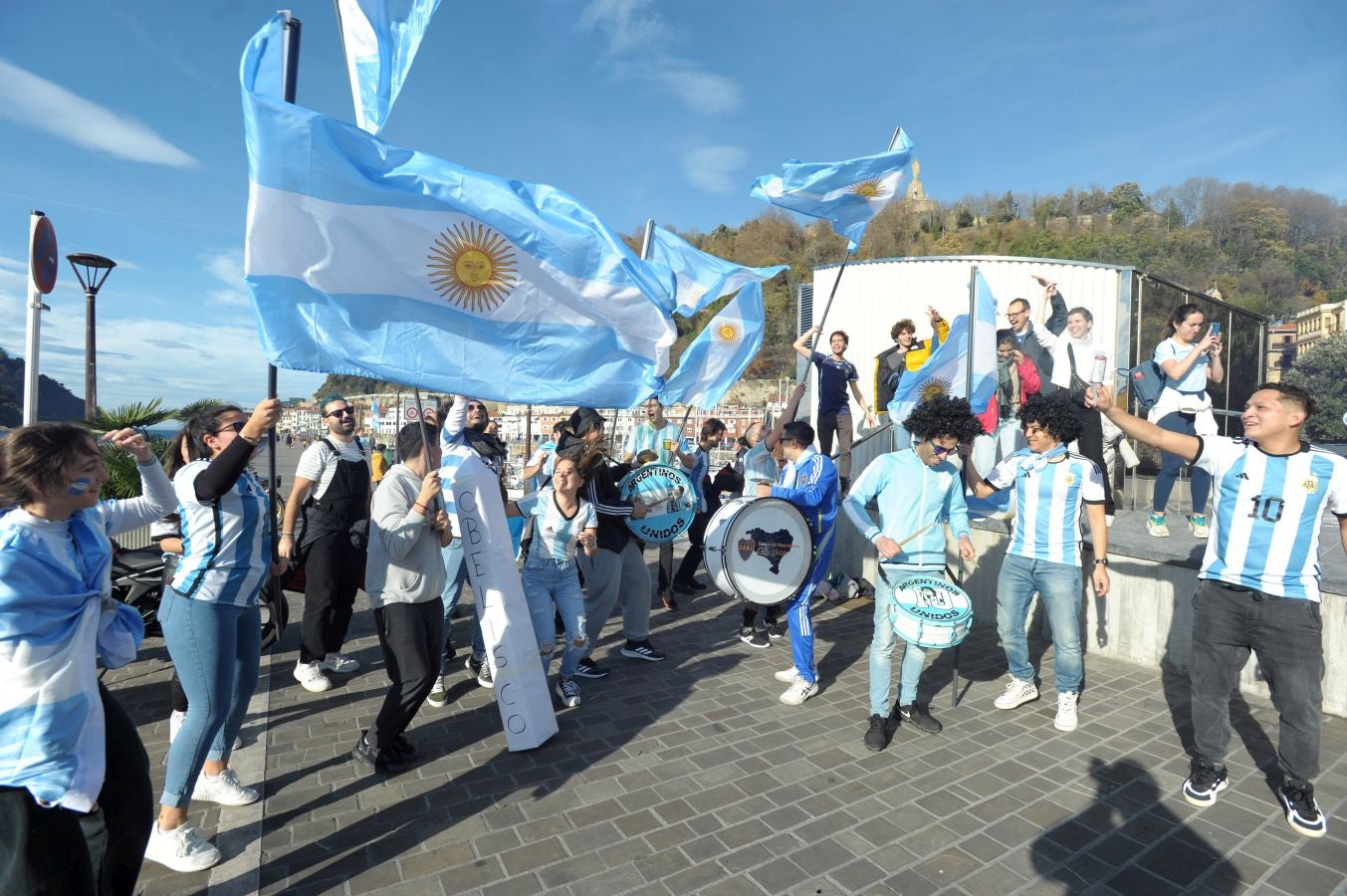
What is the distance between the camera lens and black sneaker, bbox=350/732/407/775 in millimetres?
3965

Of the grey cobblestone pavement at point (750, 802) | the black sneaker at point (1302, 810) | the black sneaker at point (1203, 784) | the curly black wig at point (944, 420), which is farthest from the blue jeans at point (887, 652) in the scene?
the black sneaker at point (1302, 810)

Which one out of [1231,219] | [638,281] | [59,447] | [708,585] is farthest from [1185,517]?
[1231,219]

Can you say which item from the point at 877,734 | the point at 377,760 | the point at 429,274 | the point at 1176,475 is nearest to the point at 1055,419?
the point at 877,734

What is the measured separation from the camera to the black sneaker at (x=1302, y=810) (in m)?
3.38

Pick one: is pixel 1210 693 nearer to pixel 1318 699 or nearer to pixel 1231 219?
pixel 1318 699

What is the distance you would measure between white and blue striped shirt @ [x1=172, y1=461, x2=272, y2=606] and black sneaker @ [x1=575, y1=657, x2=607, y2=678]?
8.96 ft

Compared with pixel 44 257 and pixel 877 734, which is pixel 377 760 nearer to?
pixel 877 734

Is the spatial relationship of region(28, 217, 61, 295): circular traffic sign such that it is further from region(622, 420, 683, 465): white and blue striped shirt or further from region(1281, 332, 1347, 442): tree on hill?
region(1281, 332, 1347, 442): tree on hill

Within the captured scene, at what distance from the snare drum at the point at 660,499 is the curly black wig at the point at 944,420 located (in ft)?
7.03

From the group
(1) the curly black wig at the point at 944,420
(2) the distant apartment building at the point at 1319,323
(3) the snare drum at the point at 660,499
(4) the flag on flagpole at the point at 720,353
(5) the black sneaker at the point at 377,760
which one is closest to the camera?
(5) the black sneaker at the point at 377,760

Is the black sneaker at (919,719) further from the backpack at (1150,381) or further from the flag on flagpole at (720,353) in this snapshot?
the backpack at (1150,381)

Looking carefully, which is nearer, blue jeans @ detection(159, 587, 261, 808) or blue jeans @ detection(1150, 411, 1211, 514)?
blue jeans @ detection(159, 587, 261, 808)

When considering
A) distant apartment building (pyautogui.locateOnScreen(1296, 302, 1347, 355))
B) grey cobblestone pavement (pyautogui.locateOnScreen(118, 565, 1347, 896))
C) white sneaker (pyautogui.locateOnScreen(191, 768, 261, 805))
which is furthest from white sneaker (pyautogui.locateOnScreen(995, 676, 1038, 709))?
distant apartment building (pyautogui.locateOnScreen(1296, 302, 1347, 355))

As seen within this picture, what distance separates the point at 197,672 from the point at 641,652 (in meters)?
3.50
